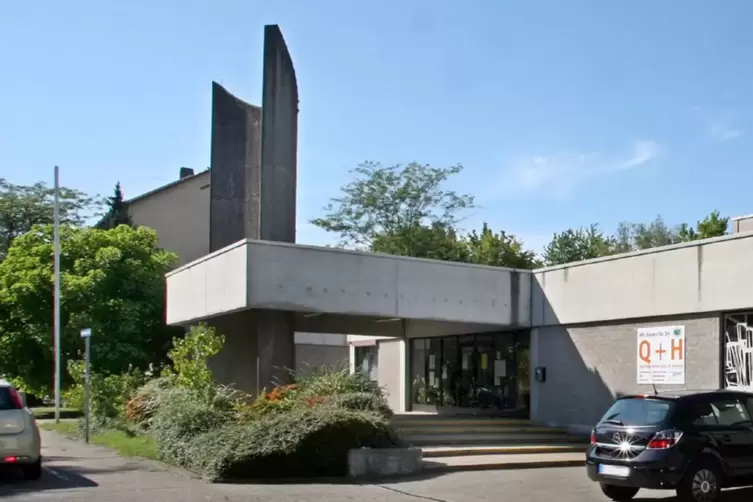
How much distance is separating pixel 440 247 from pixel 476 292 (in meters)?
28.1

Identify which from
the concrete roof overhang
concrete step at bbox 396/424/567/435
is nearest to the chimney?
the concrete roof overhang

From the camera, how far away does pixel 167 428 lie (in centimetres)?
1742

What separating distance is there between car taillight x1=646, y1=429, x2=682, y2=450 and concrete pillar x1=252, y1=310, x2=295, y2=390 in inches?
424

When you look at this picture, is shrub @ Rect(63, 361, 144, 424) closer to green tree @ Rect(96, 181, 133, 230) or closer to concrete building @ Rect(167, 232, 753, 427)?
concrete building @ Rect(167, 232, 753, 427)

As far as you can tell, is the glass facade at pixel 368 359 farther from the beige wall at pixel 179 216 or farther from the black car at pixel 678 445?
the black car at pixel 678 445

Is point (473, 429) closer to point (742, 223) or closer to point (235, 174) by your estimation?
point (742, 223)

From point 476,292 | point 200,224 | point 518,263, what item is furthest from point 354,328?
point 200,224

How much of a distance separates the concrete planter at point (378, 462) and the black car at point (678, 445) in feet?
14.0

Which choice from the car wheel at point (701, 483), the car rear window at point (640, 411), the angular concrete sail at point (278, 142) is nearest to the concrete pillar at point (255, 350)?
the angular concrete sail at point (278, 142)

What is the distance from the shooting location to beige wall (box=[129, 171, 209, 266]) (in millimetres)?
49594

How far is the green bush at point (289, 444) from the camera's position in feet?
49.6

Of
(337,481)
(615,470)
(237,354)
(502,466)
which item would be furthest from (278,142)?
(615,470)

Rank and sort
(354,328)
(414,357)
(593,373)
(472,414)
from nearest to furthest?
(593,373) < (472,414) < (354,328) < (414,357)

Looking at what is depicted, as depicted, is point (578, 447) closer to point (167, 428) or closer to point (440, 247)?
point (167, 428)
